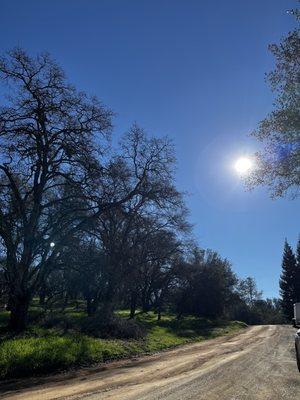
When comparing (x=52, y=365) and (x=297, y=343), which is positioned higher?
(x=297, y=343)

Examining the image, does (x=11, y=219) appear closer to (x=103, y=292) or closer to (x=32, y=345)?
(x=32, y=345)

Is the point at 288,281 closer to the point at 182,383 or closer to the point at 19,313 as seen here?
the point at 19,313

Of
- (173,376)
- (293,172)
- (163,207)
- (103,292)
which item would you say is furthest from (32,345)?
(103,292)

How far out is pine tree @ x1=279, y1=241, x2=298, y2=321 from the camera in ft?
267

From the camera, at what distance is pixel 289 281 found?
83312mm

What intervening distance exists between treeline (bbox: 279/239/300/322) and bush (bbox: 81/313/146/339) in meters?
60.8

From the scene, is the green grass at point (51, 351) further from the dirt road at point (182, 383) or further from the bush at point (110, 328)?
the bush at point (110, 328)

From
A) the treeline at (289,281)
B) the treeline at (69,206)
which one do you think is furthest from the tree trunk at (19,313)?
the treeline at (289,281)

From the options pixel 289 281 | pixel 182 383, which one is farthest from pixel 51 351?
pixel 289 281

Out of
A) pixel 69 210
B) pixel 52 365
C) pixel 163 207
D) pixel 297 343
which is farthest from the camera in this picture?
pixel 163 207

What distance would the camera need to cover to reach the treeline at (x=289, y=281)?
8131cm

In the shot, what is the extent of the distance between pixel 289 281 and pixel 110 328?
213 feet

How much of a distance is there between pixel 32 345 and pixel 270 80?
1232 centimetres

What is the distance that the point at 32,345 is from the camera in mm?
15852
